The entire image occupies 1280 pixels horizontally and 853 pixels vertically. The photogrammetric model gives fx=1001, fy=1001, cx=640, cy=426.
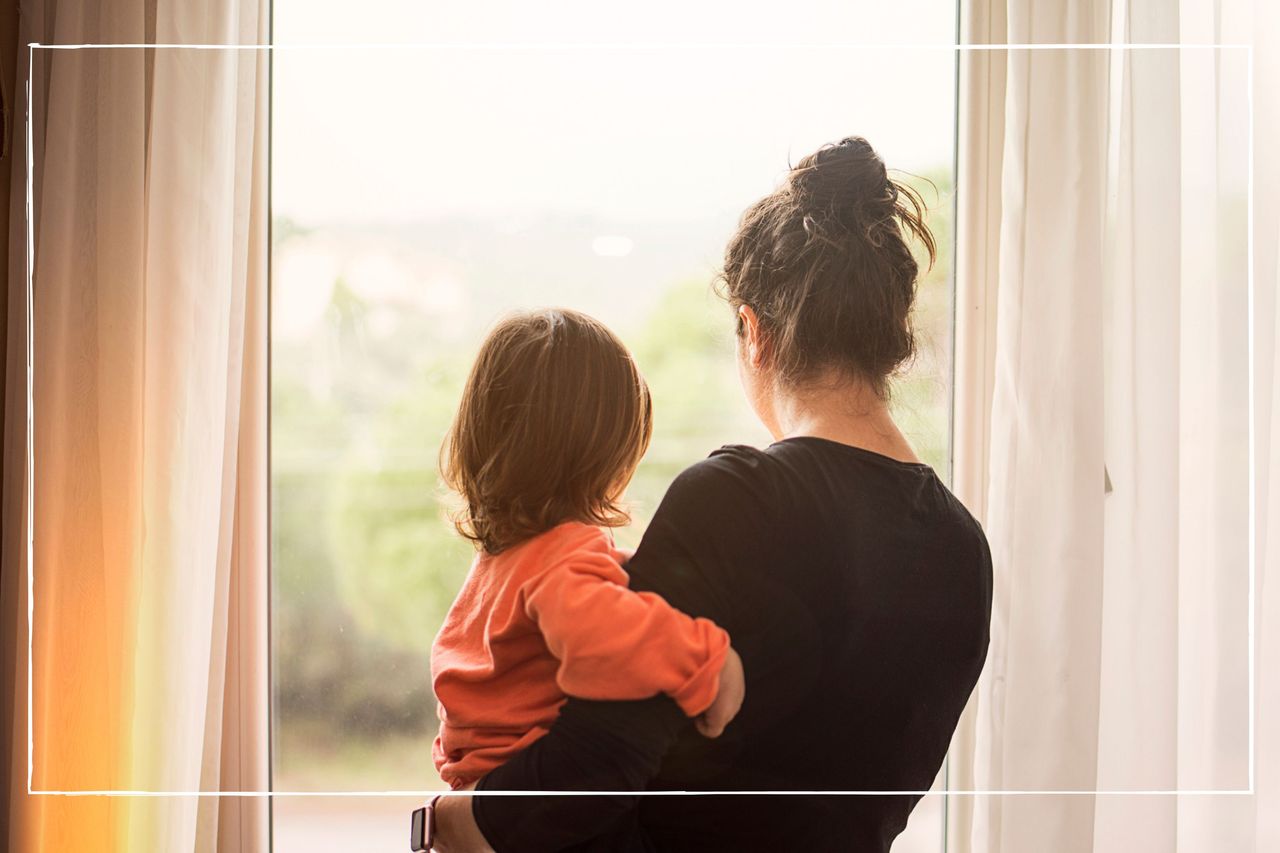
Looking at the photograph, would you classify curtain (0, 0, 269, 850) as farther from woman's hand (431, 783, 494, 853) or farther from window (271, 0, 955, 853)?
woman's hand (431, 783, 494, 853)

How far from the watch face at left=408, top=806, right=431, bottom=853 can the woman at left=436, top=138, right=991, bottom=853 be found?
0.07 feet

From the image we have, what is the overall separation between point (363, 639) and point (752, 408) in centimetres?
52

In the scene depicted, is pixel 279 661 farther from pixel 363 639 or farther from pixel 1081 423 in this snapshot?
pixel 1081 423

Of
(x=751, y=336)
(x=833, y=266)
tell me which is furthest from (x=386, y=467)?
(x=833, y=266)

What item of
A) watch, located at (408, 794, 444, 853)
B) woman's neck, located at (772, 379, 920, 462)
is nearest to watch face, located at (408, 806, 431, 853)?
watch, located at (408, 794, 444, 853)

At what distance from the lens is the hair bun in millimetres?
1119

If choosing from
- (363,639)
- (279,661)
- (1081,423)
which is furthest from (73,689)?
(1081,423)

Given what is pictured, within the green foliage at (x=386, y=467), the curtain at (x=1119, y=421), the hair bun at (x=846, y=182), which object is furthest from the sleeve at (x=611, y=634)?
the hair bun at (x=846, y=182)

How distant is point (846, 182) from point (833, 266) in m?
0.10

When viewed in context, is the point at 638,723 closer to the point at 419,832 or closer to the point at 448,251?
the point at 419,832

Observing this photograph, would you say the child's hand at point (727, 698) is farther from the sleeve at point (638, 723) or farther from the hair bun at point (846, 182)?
the hair bun at point (846, 182)

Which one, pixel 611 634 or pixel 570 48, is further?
pixel 570 48

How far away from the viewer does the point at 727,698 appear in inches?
41.7

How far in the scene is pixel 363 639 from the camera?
3.78 ft
